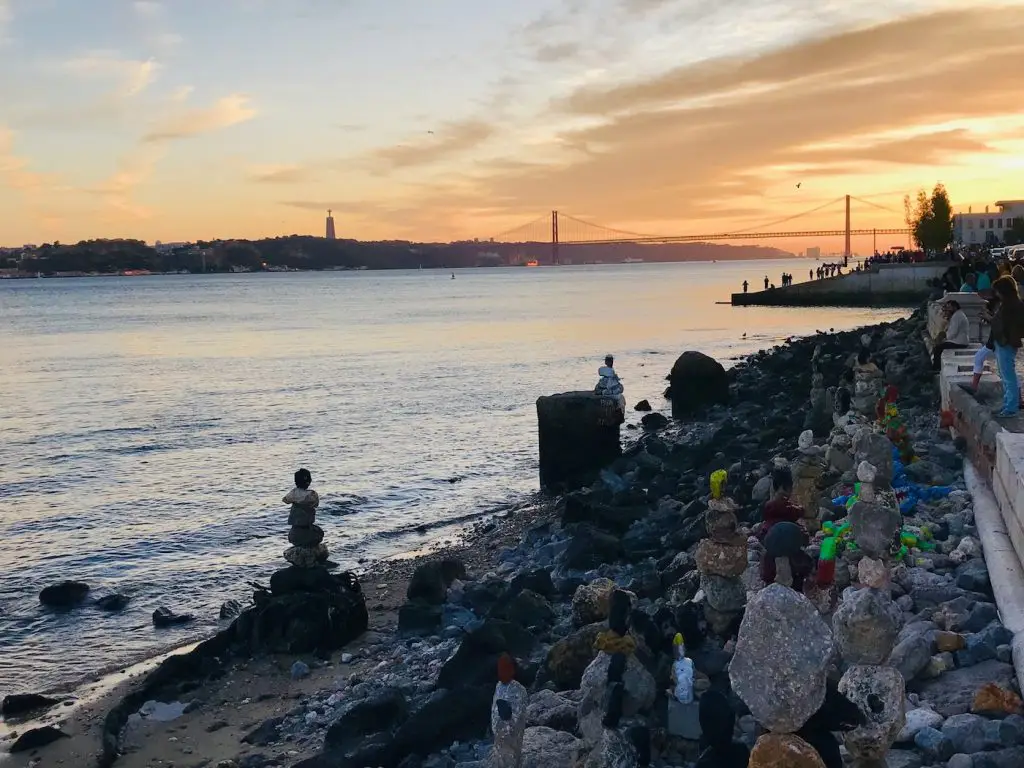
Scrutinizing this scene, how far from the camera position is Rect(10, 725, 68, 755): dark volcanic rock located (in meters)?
9.78

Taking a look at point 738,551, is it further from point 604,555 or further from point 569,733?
point 604,555

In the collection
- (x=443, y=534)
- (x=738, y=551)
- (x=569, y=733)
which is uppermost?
(x=738, y=551)

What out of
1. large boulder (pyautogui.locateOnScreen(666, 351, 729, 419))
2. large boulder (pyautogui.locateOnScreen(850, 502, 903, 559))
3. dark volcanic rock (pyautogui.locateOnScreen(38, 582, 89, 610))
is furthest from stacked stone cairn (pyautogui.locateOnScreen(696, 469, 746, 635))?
large boulder (pyautogui.locateOnScreen(666, 351, 729, 419))

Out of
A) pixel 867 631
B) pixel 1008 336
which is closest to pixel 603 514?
pixel 1008 336

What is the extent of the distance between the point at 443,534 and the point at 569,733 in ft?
36.2

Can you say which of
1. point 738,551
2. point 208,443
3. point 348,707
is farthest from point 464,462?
point 738,551

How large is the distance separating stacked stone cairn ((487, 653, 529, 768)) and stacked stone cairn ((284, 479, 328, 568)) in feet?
19.5

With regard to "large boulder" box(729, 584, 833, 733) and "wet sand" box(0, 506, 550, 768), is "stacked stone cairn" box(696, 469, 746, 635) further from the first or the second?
"wet sand" box(0, 506, 550, 768)

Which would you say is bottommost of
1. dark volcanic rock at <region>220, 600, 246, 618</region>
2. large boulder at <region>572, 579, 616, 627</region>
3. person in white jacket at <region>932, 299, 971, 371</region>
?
dark volcanic rock at <region>220, 600, 246, 618</region>

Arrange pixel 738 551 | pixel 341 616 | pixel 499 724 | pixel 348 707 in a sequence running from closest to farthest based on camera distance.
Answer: pixel 499 724 → pixel 738 551 → pixel 348 707 → pixel 341 616

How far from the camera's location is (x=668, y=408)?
3155 cm

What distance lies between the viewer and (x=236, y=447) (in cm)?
2762

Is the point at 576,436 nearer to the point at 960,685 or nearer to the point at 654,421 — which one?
the point at 654,421

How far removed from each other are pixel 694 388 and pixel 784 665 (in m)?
24.2
